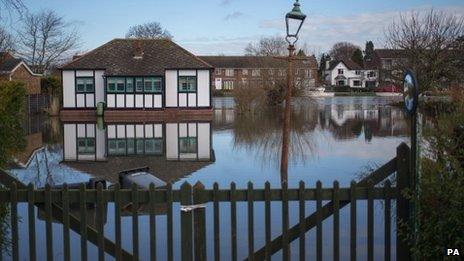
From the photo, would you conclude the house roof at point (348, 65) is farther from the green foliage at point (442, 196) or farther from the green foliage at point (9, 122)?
the green foliage at point (442, 196)

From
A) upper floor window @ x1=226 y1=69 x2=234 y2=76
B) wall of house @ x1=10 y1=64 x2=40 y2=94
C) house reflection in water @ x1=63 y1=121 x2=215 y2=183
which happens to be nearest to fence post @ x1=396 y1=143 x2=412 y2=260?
house reflection in water @ x1=63 y1=121 x2=215 y2=183

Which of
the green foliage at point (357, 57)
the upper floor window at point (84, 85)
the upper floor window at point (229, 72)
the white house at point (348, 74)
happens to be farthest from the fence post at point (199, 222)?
the green foliage at point (357, 57)

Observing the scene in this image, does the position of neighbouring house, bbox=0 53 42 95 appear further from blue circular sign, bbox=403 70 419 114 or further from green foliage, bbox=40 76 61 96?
blue circular sign, bbox=403 70 419 114

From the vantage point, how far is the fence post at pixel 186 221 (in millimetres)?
5090

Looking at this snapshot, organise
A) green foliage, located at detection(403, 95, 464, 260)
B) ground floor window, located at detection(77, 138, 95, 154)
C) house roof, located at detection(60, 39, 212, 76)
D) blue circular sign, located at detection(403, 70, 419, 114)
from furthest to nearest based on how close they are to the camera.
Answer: house roof, located at detection(60, 39, 212, 76), ground floor window, located at detection(77, 138, 95, 154), blue circular sign, located at detection(403, 70, 419, 114), green foliage, located at detection(403, 95, 464, 260)

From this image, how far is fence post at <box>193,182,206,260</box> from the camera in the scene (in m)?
5.11

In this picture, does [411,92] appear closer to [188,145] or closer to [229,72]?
[188,145]

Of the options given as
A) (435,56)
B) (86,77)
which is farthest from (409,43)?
(86,77)

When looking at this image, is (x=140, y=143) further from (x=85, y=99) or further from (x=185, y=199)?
(x=85, y=99)

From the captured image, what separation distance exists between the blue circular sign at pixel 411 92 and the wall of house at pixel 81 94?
33062 mm

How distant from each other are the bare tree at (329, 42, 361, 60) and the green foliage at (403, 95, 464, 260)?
117 meters

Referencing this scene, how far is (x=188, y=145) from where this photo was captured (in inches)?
779

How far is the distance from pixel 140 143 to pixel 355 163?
8.72 metres

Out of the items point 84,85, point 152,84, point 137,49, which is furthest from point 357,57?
point 84,85
